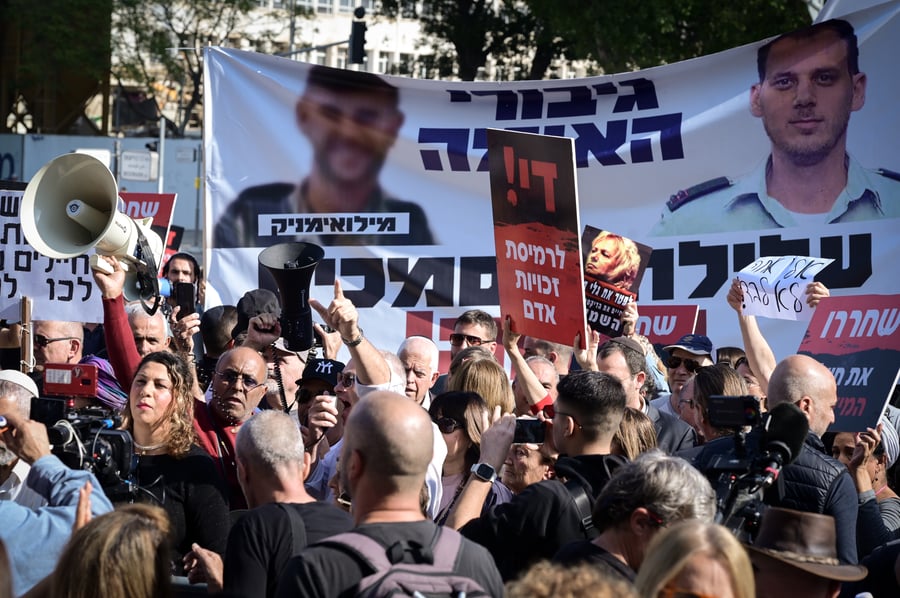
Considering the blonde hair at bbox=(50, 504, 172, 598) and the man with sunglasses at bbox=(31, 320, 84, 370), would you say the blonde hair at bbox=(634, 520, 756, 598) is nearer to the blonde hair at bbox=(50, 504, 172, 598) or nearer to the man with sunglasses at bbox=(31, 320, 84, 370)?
the blonde hair at bbox=(50, 504, 172, 598)

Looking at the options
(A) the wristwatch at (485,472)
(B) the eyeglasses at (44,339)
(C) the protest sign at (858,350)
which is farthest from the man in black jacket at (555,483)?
(B) the eyeglasses at (44,339)

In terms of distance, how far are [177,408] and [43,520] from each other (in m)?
1.45

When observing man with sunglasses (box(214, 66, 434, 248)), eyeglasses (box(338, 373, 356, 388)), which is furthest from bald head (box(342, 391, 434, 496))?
man with sunglasses (box(214, 66, 434, 248))

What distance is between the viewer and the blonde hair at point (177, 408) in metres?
4.83

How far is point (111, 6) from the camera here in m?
40.9

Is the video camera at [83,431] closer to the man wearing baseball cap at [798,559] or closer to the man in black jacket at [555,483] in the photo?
the man in black jacket at [555,483]

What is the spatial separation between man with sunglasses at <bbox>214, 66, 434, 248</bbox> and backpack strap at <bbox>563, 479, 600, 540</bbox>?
4.27 m

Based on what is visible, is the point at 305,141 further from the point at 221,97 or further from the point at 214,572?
the point at 214,572

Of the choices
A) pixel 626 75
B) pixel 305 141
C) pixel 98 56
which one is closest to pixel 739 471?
pixel 626 75

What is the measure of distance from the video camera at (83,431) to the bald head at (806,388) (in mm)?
2592

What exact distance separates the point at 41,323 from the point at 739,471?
5508 millimetres

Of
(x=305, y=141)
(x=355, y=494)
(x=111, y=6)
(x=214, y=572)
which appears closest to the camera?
(x=355, y=494)

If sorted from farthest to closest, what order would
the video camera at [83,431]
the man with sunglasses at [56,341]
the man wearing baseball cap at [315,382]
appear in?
the man with sunglasses at [56,341]
the man wearing baseball cap at [315,382]
the video camera at [83,431]

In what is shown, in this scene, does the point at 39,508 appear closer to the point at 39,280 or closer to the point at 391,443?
the point at 391,443
